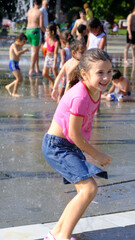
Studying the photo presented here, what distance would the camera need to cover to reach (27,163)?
5.42 metres

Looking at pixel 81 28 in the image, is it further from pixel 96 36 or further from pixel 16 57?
pixel 96 36

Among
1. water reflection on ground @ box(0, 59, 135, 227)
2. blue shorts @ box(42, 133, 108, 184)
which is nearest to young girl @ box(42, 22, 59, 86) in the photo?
water reflection on ground @ box(0, 59, 135, 227)

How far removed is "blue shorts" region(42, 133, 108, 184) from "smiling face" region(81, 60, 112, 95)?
43 centimetres

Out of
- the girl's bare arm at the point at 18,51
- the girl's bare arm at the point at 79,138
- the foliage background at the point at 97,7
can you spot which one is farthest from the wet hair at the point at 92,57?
the foliage background at the point at 97,7

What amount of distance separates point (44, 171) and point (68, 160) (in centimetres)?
177

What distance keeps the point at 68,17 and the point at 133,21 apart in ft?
98.2

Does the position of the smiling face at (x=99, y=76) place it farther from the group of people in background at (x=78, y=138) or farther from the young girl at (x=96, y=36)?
the young girl at (x=96, y=36)

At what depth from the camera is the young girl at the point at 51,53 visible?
→ 430 inches

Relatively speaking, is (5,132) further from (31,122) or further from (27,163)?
(27,163)

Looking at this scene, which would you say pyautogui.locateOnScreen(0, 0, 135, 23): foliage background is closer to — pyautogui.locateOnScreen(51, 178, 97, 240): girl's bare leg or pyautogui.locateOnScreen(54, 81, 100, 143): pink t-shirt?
pyautogui.locateOnScreen(54, 81, 100, 143): pink t-shirt

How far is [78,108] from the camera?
11.0 feet

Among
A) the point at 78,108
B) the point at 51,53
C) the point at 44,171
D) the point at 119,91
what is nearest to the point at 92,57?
the point at 78,108

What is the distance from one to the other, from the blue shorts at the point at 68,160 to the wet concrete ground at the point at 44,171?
498 millimetres

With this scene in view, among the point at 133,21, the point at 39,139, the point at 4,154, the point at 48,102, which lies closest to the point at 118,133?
the point at 39,139
